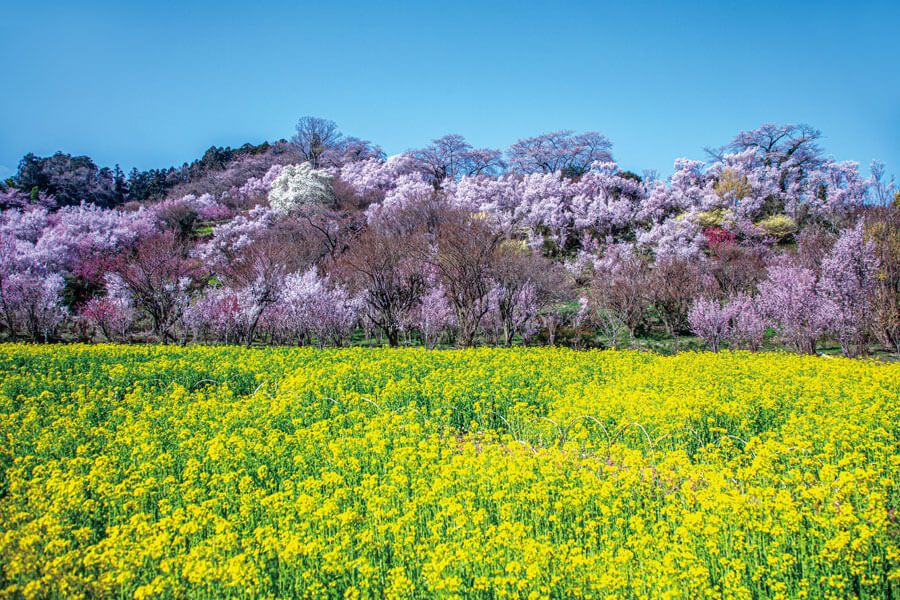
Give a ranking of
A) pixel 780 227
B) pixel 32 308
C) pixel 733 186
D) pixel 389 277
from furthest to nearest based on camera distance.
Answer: pixel 733 186 < pixel 780 227 < pixel 32 308 < pixel 389 277

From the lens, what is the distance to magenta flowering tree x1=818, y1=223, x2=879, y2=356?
17.4m

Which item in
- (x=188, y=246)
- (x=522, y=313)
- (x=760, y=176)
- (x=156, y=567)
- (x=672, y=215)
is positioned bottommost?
(x=156, y=567)

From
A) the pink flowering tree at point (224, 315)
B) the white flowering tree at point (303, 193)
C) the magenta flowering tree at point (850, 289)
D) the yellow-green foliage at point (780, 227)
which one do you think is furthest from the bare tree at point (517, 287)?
the white flowering tree at point (303, 193)

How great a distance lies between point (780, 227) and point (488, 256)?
28810 millimetres

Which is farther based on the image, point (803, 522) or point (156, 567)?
point (803, 522)

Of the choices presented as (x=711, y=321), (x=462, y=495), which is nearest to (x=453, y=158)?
(x=711, y=321)

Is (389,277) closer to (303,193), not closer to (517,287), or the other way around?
(517,287)

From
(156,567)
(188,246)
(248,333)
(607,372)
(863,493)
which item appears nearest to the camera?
(156,567)

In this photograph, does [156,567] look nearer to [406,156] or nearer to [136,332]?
[136,332]

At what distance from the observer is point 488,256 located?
21.8 m

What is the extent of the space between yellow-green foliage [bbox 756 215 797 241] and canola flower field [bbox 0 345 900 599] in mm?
32701

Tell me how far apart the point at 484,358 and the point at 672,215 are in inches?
1486

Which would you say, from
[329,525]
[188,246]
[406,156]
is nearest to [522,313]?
[329,525]

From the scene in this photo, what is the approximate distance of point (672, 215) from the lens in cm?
4456
